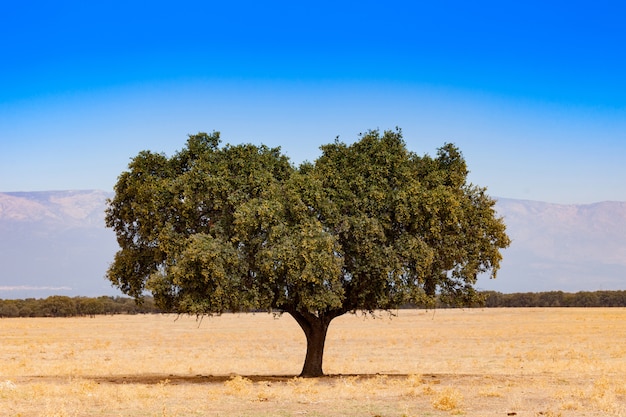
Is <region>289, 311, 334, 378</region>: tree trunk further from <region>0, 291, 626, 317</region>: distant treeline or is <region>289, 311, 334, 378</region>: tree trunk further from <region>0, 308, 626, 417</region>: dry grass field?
<region>0, 291, 626, 317</region>: distant treeline

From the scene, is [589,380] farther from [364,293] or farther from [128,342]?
[128,342]

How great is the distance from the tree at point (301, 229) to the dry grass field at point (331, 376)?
3373mm

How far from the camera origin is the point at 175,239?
28562mm

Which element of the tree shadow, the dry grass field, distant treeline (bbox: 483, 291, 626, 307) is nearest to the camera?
the dry grass field

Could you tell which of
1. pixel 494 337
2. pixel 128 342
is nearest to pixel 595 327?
pixel 494 337

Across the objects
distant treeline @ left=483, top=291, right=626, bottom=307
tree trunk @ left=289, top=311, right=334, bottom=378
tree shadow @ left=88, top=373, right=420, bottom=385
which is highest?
distant treeline @ left=483, top=291, right=626, bottom=307

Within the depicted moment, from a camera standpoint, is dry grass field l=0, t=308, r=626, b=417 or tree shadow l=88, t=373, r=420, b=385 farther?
Result: tree shadow l=88, t=373, r=420, b=385

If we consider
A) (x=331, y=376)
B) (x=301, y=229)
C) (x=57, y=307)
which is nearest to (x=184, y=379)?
(x=331, y=376)

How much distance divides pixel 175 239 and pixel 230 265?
2.39 meters

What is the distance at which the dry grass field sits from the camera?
21828 mm

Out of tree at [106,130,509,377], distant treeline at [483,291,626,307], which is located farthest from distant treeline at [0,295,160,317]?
tree at [106,130,509,377]

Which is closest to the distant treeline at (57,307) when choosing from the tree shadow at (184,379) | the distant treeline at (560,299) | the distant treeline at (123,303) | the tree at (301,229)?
the distant treeline at (123,303)

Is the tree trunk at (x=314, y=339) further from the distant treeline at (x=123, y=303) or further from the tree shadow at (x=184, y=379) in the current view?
the distant treeline at (x=123, y=303)

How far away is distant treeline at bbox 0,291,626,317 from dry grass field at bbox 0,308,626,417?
93.3 metres
